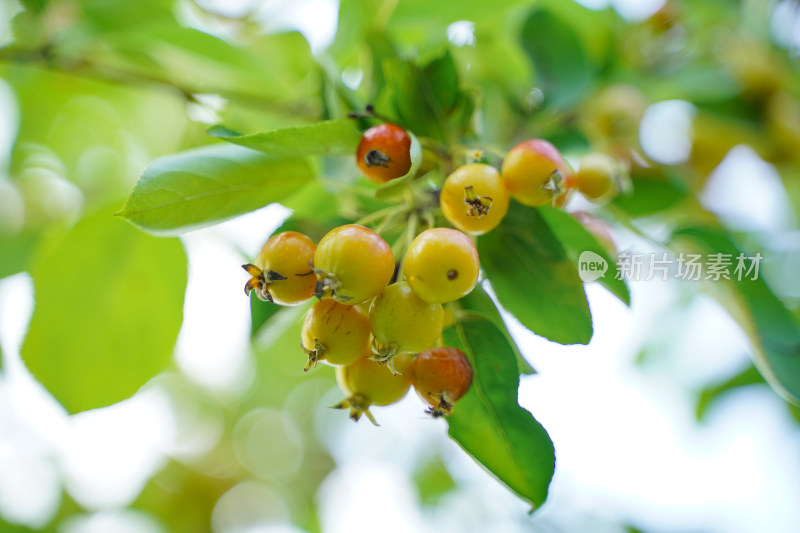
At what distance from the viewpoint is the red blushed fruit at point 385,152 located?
100cm

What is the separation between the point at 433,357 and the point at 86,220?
1050mm

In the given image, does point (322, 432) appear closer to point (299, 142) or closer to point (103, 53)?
point (103, 53)

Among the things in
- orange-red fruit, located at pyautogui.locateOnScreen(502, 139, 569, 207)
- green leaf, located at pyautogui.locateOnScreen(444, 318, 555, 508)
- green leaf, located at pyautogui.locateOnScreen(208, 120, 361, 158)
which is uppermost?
green leaf, located at pyautogui.locateOnScreen(208, 120, 361, 158)

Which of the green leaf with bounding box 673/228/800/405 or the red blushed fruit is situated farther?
Answer: the green leaf with bounding box 673/228/800/405

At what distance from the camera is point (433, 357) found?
960mm

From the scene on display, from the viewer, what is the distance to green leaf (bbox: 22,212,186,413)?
1379 mm

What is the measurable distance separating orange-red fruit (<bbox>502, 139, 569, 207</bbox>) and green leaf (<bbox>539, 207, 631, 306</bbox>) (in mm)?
86

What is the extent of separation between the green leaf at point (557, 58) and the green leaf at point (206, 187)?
0.80 m

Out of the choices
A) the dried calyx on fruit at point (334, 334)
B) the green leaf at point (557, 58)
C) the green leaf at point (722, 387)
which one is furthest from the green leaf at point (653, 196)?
the green leaf at point (722, 387)

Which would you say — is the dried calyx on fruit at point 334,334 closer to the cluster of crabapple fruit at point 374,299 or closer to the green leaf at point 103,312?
the cluster of crabapple fruit at point 374,299

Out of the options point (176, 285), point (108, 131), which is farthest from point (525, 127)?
point (108, 131)

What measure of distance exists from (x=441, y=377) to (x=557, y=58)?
1.06 metres

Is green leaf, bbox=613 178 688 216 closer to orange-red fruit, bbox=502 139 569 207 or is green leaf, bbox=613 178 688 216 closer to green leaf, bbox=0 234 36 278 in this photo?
orange-red fruit, bbox=502 139 569 207

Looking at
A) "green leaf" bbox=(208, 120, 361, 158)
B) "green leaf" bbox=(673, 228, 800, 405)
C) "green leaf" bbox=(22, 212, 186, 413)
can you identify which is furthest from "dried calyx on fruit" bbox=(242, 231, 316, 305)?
"green leaf" bbox=(673, 228, 800, 405)
